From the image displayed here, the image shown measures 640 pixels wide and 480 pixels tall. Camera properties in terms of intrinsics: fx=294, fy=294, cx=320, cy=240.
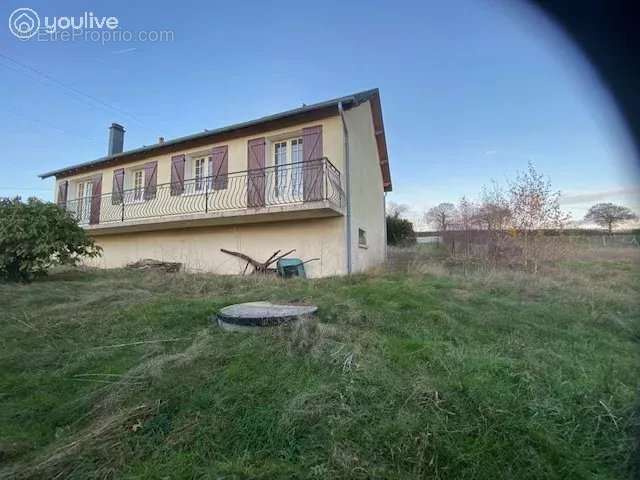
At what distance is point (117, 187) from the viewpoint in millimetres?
11508

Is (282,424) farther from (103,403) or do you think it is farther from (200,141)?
(200,141)

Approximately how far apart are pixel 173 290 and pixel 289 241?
324 cm

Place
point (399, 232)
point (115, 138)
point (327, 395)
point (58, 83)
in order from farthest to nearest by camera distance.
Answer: point (399, 232) < point (115, 138) < point (58, 83) < point (327, 395)

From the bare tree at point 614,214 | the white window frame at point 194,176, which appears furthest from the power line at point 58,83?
the bare tree at point 614,214

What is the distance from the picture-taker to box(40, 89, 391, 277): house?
26.0ft

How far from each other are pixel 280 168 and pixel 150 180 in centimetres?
541

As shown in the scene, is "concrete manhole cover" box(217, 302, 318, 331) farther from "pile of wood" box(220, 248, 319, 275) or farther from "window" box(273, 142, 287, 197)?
"window" box(273, 142, 287, 197)

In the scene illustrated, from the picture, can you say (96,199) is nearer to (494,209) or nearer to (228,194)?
(228,194)

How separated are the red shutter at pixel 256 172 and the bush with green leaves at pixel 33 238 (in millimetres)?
4594

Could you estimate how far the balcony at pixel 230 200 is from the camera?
7590 millimetres

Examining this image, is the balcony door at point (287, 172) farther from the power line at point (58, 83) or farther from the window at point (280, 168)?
the power line at point (58, 83)

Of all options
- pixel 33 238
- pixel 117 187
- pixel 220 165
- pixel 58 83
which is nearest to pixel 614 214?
pixel 220 165

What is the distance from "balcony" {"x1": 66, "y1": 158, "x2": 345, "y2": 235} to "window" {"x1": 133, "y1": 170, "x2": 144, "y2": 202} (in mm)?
37

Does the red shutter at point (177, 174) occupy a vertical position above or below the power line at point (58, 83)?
below
